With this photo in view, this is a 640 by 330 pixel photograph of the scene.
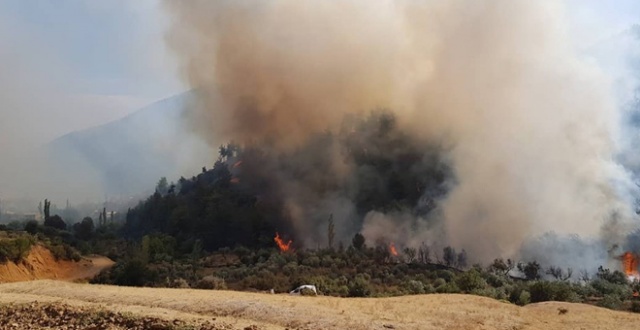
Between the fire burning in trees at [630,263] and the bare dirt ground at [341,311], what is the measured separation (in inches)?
956

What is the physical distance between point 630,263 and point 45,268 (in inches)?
1605

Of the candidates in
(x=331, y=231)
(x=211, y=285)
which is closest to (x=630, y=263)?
(x=331, y=231)

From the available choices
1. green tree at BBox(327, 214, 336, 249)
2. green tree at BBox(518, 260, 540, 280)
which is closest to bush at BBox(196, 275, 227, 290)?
green tree at BBox(518, 260, 540, 280)

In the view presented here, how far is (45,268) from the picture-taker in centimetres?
3731

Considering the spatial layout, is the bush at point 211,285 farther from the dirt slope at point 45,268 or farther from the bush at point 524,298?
the bush at point 524,298

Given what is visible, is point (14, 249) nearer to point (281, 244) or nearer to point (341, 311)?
point (281, 244)

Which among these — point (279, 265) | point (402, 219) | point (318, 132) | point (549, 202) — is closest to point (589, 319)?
point (279, 265)

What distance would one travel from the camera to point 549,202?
43.8 meters

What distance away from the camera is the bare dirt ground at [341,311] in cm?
1455

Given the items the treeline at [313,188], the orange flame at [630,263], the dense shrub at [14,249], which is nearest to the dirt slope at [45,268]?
the dense shrub at [14,249]

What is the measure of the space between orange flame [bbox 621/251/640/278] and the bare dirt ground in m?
24.3

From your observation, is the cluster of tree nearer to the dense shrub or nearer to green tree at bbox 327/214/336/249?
green tree at bbox 327/214/336/249

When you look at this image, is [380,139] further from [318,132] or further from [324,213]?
[324,213]

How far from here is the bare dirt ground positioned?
1455 cm
